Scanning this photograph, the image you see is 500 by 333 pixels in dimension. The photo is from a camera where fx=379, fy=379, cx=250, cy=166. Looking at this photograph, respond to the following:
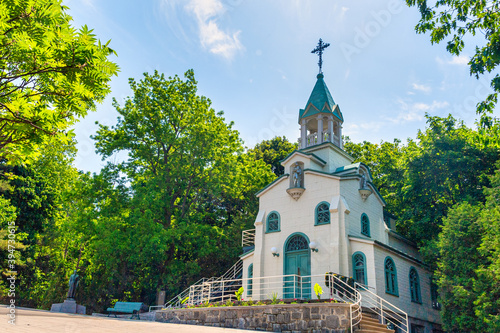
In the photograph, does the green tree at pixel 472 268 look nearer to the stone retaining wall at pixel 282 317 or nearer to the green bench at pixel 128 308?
the stone retaining wall at pixel 282 317

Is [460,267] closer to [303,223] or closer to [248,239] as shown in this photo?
[303,223]

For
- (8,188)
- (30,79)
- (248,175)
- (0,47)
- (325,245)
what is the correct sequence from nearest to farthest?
(0,47), (30,79), (325,245), (8,188), (248,175)

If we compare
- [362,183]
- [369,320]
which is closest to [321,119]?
[362,183]

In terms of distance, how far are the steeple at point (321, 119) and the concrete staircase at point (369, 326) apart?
1149cm

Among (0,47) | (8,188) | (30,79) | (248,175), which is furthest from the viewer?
(248,175)

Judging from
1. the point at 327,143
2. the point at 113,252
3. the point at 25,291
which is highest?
the point at 327,143

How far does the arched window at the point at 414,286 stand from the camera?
65.7ft

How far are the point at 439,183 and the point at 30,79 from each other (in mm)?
21099

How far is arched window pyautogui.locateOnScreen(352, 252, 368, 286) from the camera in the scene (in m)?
17.6

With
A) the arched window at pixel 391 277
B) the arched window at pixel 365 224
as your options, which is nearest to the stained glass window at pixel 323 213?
the arched window at pixel 365 224

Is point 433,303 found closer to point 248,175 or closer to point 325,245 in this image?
point 325,245

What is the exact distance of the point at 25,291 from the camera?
2950 cm

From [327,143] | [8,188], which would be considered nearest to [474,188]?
[327,143]

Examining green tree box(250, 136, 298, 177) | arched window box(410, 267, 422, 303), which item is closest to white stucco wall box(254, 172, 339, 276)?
arched window box(410, 267, 422, 303)
